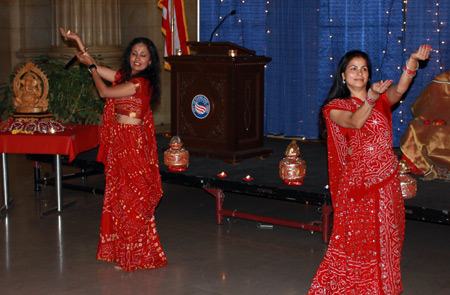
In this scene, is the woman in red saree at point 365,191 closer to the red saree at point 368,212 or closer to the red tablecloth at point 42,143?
the red saree at point 368,212

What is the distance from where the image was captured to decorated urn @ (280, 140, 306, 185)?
6.04 m

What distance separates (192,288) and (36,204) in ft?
9.82

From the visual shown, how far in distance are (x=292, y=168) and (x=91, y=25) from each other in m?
5.37

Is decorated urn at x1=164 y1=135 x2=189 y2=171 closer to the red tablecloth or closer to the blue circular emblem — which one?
the blue circular emblem

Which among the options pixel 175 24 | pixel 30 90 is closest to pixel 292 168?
pixel 30 90

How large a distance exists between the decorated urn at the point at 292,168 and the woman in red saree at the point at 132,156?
4.11 ft

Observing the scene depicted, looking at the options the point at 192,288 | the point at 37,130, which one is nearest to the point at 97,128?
the point at 37,130

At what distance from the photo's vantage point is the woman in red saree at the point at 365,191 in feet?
13.6

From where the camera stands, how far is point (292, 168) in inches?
238

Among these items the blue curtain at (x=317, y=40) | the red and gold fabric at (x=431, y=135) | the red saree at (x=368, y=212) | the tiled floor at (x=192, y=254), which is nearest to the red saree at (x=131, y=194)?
the tiled floor at (x=192, y=254)

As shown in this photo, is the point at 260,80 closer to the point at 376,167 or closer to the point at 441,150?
the point at 441,150

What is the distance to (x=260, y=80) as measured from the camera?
7.12 metres

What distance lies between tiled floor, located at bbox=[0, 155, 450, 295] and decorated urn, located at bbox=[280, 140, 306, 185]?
0.49 metres

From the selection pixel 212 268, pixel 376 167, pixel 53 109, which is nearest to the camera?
pixel 376 167
